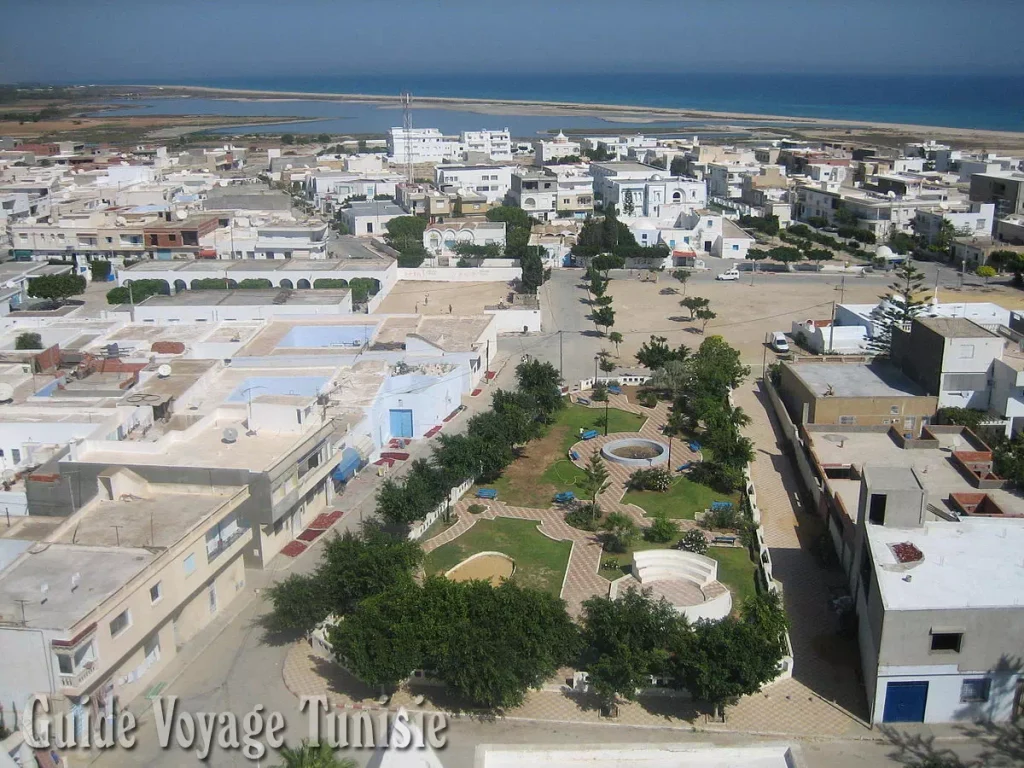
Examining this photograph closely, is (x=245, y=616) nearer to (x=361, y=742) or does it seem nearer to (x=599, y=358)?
(x=361, y=742)

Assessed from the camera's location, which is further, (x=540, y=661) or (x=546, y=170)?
(x=546, y=170)

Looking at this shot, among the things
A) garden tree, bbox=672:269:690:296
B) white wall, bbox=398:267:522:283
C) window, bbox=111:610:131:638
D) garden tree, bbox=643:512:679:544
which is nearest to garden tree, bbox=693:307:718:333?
garden tree, bbox=672:269:690:296

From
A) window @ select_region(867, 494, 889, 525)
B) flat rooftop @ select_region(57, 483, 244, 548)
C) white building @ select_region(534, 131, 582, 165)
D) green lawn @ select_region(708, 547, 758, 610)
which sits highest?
white building @ select_region(534, 131, 582, 165)

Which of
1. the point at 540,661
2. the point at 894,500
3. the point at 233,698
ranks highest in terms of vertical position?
the point at 894,500

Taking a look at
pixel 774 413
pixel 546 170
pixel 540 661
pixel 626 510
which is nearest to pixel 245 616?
pixel 540 661

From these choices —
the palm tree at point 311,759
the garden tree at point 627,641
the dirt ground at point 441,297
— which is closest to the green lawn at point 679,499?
the garden tree at point 627,641

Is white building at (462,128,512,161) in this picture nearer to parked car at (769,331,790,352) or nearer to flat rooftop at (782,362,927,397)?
parked car at (769,331,790,352)
